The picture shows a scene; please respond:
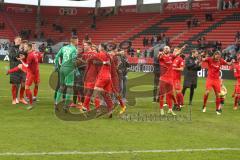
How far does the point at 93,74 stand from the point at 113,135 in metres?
3.70

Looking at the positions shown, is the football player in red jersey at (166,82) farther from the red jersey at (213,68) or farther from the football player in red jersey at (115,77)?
the red jersey at (213,68)

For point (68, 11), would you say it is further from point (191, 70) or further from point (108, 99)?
point (108, 99)

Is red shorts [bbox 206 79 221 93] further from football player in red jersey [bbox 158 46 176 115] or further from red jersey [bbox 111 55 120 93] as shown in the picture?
red jersey [bbox 111 55 120 93]

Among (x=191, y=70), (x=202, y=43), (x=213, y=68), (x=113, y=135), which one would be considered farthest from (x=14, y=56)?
(x=202, y=43)

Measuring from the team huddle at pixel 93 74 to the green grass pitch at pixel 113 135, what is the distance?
742 mm

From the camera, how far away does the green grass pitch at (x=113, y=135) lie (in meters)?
8.52

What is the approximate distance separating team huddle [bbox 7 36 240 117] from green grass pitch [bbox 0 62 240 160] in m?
0.74

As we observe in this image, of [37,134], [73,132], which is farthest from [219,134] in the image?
[37,134]

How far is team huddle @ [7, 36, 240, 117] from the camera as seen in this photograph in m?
13.1

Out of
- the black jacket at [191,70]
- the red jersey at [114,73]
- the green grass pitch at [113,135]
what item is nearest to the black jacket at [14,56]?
the green grass pitch at [113,135]

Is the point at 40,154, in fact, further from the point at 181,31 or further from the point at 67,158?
the point at 181,31

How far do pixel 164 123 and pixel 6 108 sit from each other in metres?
4.78

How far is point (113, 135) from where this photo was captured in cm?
1032

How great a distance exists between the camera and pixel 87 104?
1354 centimetres
